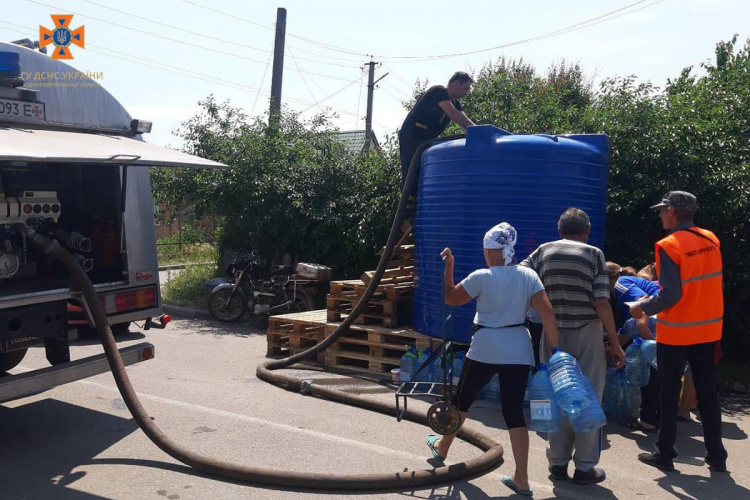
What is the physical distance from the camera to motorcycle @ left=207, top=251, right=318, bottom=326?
1078cm

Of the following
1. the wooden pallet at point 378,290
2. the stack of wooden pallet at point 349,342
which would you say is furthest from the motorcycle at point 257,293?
the wooden pallet at point 378,290

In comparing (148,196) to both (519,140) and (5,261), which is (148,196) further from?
(519,140)

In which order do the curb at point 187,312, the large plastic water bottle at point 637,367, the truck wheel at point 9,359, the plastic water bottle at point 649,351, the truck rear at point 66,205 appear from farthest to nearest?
the curb at point 187,312
the truck wheel at point 9,359
the large plastic water bottle at point 637,367
the plastic water bottle at point 649,351
the truck rear at point 66,205

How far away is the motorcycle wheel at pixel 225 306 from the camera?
37.2 feet

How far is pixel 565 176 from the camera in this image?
6.61 m

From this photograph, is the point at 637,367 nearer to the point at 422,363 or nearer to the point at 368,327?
the point at 422,363

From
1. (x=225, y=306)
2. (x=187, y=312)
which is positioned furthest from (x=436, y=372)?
(x=187, y=312)

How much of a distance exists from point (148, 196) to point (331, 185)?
17.9ft

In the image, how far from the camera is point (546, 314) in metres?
4.59

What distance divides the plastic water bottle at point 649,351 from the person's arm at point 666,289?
1008 millimetres

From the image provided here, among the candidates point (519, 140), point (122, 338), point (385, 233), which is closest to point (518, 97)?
point (385, 233)

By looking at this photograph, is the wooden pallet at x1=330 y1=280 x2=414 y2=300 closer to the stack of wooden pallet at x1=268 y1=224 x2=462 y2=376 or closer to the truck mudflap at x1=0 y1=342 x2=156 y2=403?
the stack of wooden pallet at x1=268 y1=224 x2=462 y2=376

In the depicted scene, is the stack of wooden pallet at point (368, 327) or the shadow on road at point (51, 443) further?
the stack of wooden pallet at point (368, 327)

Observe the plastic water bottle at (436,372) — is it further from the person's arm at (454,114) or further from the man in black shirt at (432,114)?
the person's arm at (454,114)
